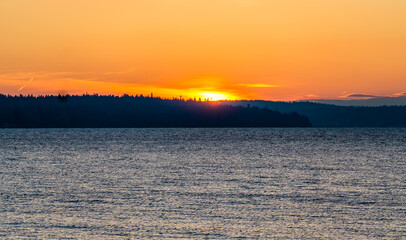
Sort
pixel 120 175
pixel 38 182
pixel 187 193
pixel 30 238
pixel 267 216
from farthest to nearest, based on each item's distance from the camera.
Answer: pixel 120 175
pixel 38 182
pixel 187 193
pixel 267 216
pixel 30 238

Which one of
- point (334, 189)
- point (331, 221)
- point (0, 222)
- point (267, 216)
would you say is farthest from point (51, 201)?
point (334, 189)

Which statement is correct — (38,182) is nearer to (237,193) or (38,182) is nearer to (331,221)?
(237,193)

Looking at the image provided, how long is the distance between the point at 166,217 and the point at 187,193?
46.6ft

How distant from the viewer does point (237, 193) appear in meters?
54.4

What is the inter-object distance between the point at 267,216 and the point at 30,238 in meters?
16.2

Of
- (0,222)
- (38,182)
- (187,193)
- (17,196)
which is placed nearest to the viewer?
(0,222)

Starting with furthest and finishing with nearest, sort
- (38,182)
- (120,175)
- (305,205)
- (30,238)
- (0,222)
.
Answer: (120,175), (38,182), (305,205), (0,222), (30,238)

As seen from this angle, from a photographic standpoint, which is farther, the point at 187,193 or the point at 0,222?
the point at 187,193

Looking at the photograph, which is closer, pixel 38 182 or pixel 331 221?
pixel 331 221

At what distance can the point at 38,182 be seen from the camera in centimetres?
6450

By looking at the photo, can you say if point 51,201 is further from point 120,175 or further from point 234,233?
point 120,175

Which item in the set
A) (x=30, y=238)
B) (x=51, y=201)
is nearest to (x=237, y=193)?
(x=51, y=201)

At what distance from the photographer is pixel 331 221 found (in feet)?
130

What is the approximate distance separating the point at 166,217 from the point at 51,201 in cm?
1272
